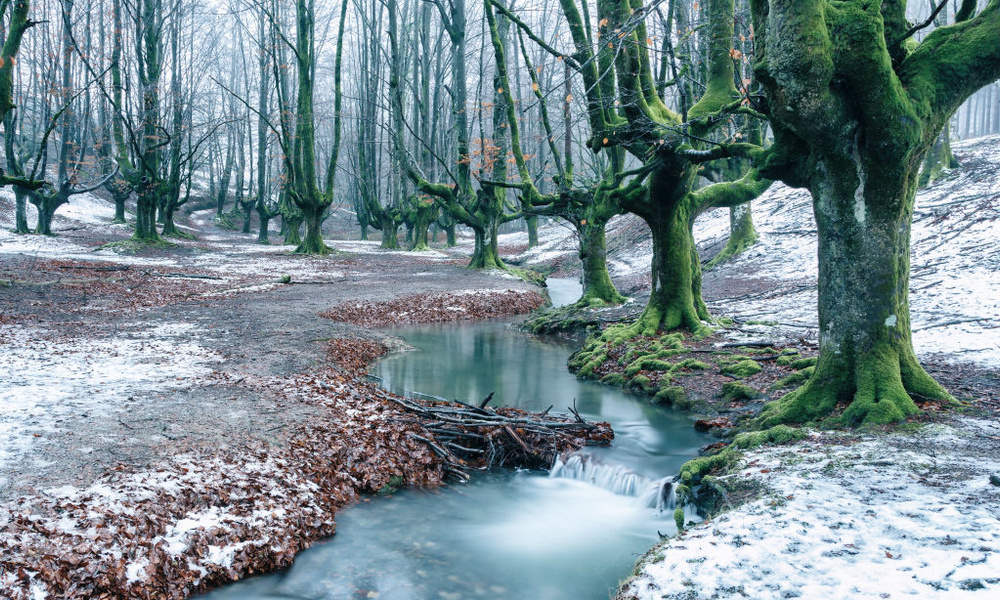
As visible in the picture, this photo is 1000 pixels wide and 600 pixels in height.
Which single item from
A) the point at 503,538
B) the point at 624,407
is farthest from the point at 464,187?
the point at 503,538

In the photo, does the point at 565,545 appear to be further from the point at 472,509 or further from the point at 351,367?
the point at 351,367

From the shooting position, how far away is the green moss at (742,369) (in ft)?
29.9

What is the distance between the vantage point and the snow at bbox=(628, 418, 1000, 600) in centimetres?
347

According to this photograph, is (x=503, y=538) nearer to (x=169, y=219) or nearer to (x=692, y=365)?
(x=692, y=365)

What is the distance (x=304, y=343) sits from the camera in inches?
448

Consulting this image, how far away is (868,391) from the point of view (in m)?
6.07

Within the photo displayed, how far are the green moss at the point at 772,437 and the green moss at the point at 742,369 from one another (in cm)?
287

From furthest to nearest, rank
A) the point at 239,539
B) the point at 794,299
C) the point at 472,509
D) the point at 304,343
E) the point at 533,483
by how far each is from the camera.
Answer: the point at 794,299 < the point at 304,343 < the point at 533,483 < the point at 472,509 < the point at 239,539

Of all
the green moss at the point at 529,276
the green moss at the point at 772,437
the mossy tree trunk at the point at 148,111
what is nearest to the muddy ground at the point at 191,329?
the green moss at the point at 529,276

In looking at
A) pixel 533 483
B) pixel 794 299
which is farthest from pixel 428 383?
pixel 794 299

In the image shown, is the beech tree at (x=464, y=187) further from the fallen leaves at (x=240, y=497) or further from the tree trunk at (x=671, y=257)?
the fallen leaves at (x=240, y=497)

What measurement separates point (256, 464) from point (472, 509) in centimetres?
225

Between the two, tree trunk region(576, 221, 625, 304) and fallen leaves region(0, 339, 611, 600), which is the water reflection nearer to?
fallen leaves region(0, 339, 611, 600)

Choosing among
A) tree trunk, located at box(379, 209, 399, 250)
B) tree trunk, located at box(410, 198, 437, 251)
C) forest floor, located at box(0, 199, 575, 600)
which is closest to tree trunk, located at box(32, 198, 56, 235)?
forest floor, located at box(0, 199, 575, 600)
